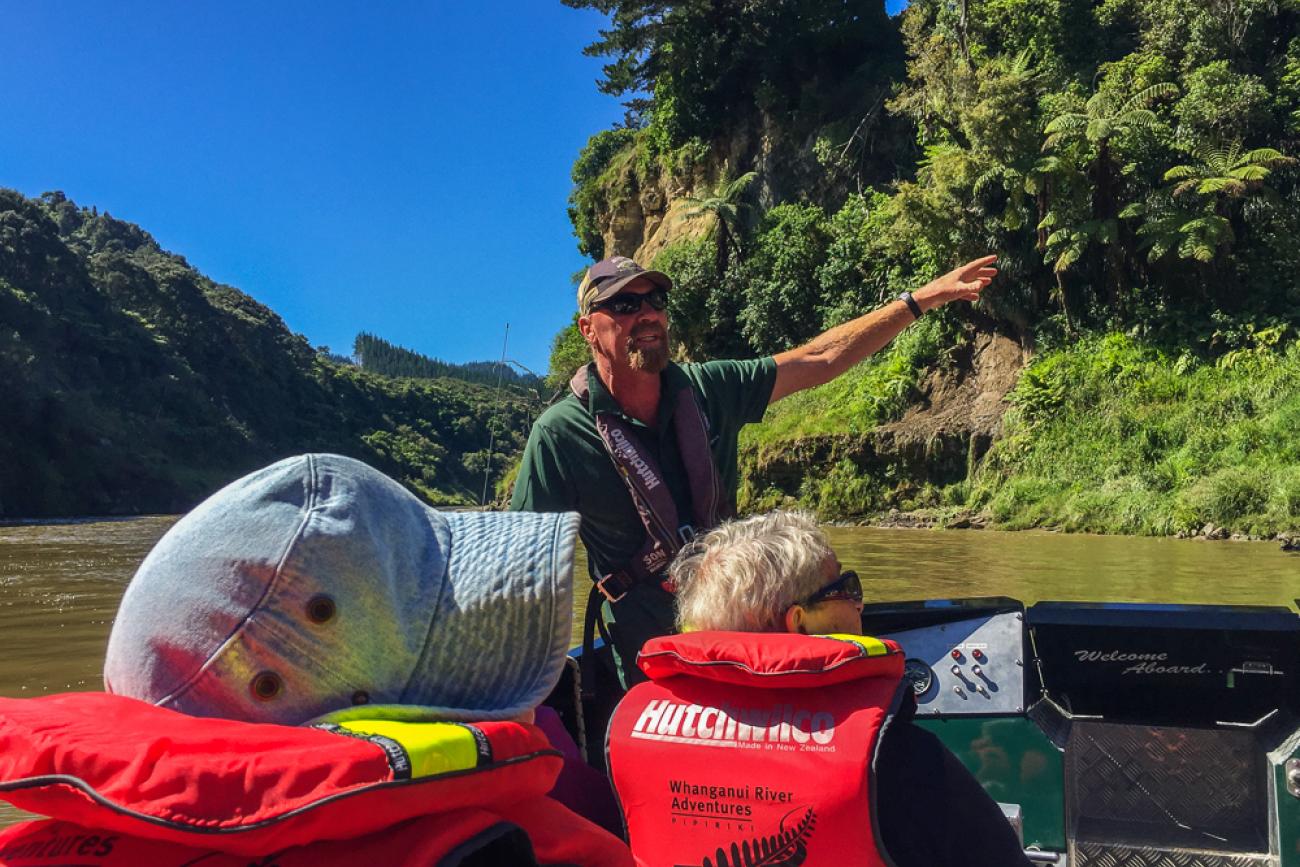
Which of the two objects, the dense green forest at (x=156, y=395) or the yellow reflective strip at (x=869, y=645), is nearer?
the yellow reflective strip at (x=869, y=645)

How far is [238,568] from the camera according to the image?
35.8 inches

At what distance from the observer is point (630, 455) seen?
8.96 ft

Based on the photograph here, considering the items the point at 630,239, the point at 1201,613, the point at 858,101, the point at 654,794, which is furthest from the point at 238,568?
the point at 630,239

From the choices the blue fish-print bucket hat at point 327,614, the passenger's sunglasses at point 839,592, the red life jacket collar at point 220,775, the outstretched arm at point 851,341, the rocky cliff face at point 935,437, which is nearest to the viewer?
the red life jacket collar at point 220,775

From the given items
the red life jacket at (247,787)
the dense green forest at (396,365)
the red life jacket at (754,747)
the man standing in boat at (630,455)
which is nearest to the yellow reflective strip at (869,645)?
the red life jacket at (754,747)

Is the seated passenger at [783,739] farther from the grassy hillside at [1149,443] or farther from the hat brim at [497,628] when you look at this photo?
the grassy hillside at [1149,443]

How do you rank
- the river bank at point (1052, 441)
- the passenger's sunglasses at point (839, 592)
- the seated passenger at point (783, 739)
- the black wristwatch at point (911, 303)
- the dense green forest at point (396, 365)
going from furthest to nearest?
the dense green forest at point (396, 365), the river bank at point (1052, 441), the black wristwatch at point (911, 303), the passenger's sunglasses at point (839, 592), the seated passenger at point (783, 739)

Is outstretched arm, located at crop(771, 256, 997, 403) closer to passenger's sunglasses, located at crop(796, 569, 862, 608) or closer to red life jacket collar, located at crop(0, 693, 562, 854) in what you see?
passenger's sunglasses, located at crop(796, 569, 862, 608)

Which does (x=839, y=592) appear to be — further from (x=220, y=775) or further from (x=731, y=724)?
(x=220, y=775)

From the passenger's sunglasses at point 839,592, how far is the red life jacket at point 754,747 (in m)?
0.13

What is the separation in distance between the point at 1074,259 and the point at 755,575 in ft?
56.8

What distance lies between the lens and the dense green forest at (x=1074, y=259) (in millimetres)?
15555

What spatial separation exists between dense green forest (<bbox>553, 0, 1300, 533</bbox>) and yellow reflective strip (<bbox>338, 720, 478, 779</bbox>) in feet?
45.7

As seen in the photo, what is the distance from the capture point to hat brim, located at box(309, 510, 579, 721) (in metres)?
0.96
